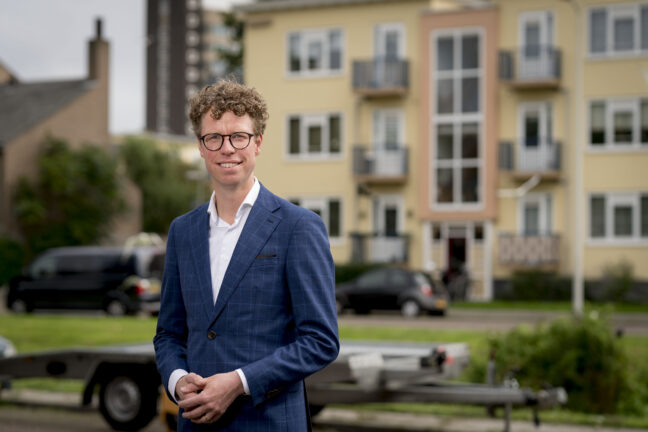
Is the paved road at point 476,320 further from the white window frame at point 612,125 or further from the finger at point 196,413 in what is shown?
the finger at point 196,413

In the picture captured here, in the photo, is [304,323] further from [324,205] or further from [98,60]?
[98,60]

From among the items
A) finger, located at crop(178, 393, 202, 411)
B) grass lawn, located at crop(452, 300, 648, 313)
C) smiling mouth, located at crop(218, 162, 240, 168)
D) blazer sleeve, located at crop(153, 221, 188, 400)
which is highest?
smiling mouth, located at crop(218, 162, 240, 168)

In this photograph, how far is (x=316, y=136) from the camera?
40.6m

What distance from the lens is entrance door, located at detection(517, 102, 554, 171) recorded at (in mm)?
36938

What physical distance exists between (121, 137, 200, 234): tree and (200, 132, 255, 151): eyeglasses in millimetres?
66960

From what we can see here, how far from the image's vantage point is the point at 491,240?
124ft

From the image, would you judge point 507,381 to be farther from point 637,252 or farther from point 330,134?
point 330,134

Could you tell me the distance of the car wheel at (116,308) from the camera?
27.6 meters

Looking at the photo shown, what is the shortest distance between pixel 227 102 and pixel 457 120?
35.9 metres

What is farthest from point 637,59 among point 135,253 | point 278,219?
point 278,219

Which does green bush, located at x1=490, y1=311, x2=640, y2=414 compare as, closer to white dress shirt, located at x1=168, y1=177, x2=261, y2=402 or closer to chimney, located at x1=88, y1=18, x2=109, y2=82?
white dress shirt, located at x1=168, y1=177, x2=261, y2=402

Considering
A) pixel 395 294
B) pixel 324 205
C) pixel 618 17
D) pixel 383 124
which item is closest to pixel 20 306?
pixel 395 294

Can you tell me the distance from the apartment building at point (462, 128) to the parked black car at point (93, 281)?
12.9 m

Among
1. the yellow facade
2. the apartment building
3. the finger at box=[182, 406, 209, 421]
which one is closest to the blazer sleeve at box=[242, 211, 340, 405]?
the finger at box=[182, 406, 209, 421]
